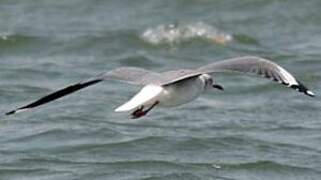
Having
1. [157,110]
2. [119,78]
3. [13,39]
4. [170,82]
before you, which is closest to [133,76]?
[119,78]

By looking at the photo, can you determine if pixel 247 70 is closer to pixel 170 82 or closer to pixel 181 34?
pixel 170 82

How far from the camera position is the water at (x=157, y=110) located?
10500mm

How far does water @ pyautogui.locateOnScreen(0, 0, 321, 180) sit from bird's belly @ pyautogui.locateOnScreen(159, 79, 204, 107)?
136 centimetres

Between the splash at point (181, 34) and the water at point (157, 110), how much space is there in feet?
0.06

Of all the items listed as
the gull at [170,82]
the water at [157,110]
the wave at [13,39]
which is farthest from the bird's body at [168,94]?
the wave at [13,39]

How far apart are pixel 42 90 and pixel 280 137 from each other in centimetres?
289

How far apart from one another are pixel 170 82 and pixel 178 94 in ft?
0.97

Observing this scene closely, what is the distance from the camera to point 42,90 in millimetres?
13258

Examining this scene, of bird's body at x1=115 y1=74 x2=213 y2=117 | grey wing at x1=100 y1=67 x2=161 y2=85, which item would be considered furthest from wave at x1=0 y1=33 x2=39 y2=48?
grey wing at x1=100 y1=67 x2=161 y2=85

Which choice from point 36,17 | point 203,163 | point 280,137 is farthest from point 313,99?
point 36,17

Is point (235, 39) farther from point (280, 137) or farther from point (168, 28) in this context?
point (280, 137)

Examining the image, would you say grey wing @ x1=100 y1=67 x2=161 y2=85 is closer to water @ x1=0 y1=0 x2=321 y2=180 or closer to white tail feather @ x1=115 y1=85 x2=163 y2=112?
white tail feather @ x1=115 y1=85 x2=163 y2=112

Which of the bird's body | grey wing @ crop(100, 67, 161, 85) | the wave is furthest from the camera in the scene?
the wave

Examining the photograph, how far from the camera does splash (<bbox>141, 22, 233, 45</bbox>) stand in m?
15.6
